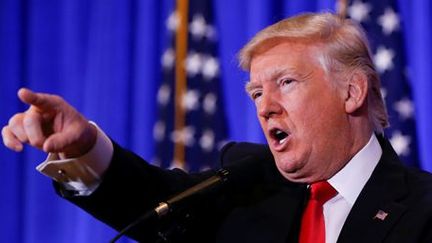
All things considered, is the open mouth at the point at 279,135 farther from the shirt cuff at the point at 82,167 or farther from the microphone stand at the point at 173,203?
the shirt cuff at the point at 82,167

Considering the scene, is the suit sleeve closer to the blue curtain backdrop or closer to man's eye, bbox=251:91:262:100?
man's eye, bbox=251:91:262:100

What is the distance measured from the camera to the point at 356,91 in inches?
58.6

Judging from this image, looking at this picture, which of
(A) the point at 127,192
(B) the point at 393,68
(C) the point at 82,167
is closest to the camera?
(C) the point at 82,167

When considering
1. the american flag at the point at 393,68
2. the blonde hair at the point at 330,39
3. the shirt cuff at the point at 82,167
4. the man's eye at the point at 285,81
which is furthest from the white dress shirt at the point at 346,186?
the american flag at the point at 393,68

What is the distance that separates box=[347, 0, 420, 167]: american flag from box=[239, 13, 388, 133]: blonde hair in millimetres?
739

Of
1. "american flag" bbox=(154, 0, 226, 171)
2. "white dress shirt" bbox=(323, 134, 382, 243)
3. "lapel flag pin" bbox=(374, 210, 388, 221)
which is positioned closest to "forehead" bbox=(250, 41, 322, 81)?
"white dress shirt" bbox=(323, 134, 382, 243)

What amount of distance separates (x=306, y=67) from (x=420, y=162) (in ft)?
3.21

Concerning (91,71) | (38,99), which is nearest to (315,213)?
(38,99)

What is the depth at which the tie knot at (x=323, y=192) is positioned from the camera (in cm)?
143

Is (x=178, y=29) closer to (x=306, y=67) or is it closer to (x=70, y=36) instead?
(x=70, y=36)

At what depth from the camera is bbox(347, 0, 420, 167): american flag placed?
2254 mm

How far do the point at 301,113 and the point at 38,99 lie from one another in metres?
0.60

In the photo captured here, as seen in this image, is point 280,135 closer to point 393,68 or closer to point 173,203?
point 173,203

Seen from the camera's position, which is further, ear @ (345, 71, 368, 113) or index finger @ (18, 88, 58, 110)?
ear @ (345, 71, 368, 113)
